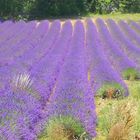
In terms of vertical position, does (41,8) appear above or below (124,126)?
below

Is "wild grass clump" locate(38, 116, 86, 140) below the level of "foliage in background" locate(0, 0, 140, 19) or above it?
above

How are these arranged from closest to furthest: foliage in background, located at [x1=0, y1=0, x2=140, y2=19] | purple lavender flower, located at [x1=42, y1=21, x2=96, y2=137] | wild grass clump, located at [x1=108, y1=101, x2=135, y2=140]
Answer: wild grass clump, located at [x1=108, y1=101, x2=135, y2=140], purple lavender flower, located at [x1=42, y1=21, x2=96, y2=137], foliage in background, located at [x1=0, y1=0, x2=140, y2=19]

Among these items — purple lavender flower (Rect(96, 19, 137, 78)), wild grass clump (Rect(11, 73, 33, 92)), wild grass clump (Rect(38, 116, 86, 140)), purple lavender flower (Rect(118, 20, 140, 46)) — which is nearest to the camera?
wild grass clump (Rect(38, 116, 86, 140))

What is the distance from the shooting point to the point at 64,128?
7352 millimetres

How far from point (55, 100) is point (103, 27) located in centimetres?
1654

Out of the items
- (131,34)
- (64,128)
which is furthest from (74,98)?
(131,34)

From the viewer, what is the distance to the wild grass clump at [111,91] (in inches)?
418

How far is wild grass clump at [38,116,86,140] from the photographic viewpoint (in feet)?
23.7

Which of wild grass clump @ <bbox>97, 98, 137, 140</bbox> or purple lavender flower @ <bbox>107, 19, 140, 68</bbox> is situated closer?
wild grass clump @ <bbox>97, 98, 137, 140</bbox>

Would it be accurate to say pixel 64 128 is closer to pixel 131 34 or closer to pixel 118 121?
pixel 118 121

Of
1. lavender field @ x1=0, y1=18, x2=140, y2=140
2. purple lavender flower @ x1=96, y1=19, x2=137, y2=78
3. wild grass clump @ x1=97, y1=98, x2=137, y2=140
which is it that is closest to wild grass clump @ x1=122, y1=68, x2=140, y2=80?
lavender field @ x1=0, y1=18, x2=140, y2=140

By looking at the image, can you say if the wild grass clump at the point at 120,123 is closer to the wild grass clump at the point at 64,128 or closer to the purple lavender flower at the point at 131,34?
the wild grass clump at the point at 64,128

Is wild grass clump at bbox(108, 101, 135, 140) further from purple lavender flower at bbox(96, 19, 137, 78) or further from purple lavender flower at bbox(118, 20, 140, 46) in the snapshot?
purple lavender flower at bbox(118, 20, 140, 46)

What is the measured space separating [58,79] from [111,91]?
1672 mm
